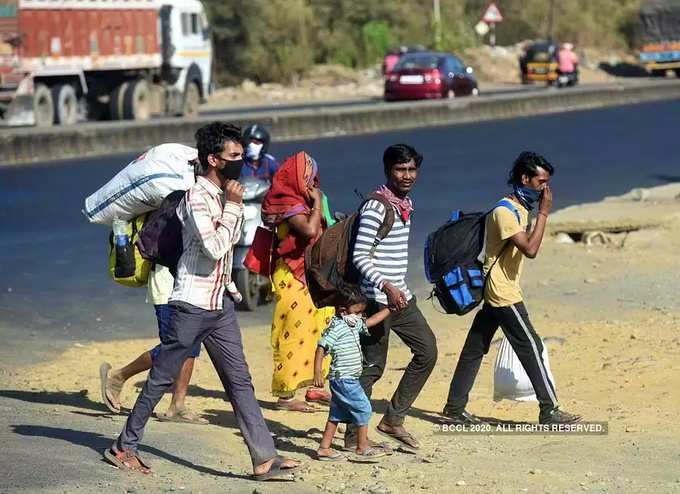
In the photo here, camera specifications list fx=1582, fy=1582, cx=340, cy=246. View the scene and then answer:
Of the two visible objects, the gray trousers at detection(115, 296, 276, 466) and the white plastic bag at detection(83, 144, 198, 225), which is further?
the white plastic bag at detection(83, 144, 198, 225)

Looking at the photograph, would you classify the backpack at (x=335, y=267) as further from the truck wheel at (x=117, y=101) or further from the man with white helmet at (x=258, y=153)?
the truck wheel at (x=117, y=101)

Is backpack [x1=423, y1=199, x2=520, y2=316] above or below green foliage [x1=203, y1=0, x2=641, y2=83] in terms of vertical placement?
above

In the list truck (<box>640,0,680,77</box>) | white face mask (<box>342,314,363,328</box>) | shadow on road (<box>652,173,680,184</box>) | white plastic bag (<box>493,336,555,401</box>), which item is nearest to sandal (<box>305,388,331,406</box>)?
white plastic bag (<box>493,336,555,401</box>)

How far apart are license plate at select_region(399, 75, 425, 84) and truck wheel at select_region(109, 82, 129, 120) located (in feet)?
31.1

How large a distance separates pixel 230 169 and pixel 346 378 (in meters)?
1.21

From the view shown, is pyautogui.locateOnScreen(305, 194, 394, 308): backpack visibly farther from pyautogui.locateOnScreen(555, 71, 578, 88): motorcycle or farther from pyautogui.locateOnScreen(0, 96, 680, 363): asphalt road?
pyautogui.locateOnScreen(555, 71, 578, 88): motorcycle

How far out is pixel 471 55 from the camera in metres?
70.4

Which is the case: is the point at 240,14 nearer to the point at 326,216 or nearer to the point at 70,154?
the point at 70,154

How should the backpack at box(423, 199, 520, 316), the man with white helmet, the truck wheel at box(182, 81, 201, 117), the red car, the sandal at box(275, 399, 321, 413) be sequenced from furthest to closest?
the red car, the truck wheel at box(182, 81, 201, 117), the man with white helmet, the sandal at box(275, 399, 321, 413), the backpack at box(423, 199, 520, 316)

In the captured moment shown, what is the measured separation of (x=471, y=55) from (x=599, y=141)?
1405 inches

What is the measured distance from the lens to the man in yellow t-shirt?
311 inches

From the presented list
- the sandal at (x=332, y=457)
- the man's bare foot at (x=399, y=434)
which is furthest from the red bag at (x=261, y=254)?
the sandal at (x=332, y=457)

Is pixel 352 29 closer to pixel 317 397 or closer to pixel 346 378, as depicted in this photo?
pixel 317 397

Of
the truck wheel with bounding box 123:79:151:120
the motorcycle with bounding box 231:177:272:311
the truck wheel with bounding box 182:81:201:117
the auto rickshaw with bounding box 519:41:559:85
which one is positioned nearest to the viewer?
the motorcycle with bounding box 231:177:272:311
